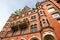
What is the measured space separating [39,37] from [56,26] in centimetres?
434

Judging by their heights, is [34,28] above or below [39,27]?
above

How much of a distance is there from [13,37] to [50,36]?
9658mm

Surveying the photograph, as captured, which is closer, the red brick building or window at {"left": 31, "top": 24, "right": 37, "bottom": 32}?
the red brick building

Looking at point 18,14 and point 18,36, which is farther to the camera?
point 18,14

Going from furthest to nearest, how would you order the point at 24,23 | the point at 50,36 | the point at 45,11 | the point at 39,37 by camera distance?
1. the point at 45,11
2. the point at 24,23
3. the point at 39,37
4. the point at 50,36

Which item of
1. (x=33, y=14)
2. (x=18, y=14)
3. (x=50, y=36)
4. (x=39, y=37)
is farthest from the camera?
(x=18, y=14)

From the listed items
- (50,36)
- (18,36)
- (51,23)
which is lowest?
(50,36)

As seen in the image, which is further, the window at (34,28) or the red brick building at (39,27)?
the window at (34,28)

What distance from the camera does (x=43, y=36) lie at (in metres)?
21.9

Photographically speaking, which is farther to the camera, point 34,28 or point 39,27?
point 34,28

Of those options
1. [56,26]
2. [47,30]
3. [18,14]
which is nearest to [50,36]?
[47,30]

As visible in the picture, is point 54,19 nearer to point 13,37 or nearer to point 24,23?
point 24,23

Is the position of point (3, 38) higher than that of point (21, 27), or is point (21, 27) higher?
point (21, 27)

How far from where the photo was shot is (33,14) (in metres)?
32.4
